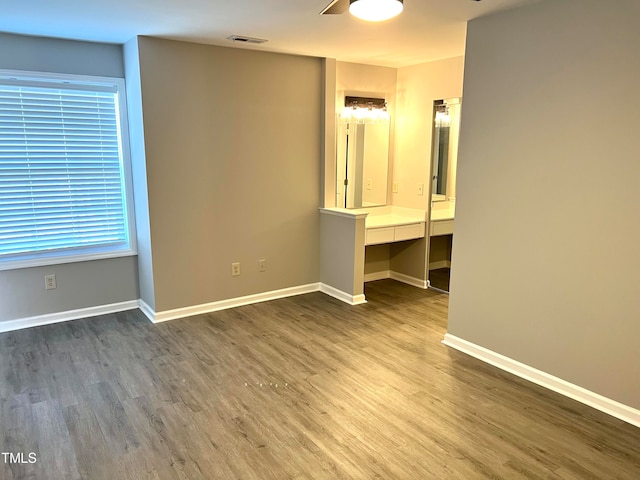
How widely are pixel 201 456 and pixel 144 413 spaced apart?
58 cm

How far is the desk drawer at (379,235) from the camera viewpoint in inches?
186

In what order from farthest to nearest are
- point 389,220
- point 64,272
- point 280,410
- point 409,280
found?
point 409,280, point 389,220, point 64,272, point 280,410

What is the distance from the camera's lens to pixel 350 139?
16.4 feet

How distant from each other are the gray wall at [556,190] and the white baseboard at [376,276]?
80.4 inches

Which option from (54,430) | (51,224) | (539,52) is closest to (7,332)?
(51,224)

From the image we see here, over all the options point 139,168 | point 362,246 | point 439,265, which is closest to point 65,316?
point 139,168

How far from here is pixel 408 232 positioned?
4988 millimetres

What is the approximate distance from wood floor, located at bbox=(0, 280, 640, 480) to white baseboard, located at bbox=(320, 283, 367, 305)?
642 millimetres

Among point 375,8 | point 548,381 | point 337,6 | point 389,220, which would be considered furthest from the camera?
point 389,220

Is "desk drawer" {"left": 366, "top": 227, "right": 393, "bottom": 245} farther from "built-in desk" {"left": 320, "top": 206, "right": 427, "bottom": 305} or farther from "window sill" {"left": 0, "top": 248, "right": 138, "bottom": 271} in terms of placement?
"window sill" {"left": 0, "top": 248, "right": 138, "bottom": 271}

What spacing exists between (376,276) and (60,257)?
3.28m

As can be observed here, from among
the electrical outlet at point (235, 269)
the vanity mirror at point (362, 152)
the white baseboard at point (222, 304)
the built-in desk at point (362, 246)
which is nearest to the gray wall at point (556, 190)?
the built-in desk at point (362, 246)

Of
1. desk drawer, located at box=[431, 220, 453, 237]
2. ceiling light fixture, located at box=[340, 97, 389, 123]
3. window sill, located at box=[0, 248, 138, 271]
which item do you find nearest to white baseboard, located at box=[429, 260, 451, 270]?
desk drawer, located at box=[431, 220, 453, 237]

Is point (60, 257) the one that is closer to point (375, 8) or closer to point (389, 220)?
point (389, 220)
